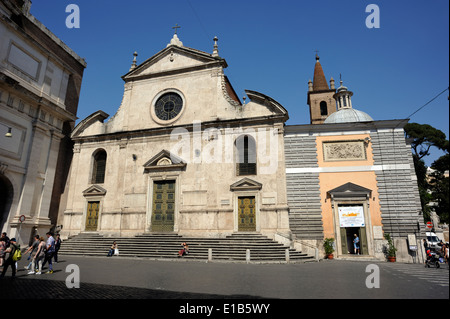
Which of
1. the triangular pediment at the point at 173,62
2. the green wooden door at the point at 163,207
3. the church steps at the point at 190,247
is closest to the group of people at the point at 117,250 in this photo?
the church steps at the point at 190,247

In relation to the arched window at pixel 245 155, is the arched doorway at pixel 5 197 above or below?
below

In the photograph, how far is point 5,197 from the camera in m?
18.1

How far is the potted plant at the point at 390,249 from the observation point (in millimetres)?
15898

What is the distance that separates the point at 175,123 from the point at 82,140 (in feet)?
26.5

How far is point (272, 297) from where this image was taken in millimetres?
6344

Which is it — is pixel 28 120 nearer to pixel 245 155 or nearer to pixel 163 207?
pixel 163 207

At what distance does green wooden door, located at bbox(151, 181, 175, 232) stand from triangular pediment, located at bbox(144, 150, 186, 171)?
114 cm

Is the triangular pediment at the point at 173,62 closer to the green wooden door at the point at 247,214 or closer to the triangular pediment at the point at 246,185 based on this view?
the triangular pediment at the point at 246,185

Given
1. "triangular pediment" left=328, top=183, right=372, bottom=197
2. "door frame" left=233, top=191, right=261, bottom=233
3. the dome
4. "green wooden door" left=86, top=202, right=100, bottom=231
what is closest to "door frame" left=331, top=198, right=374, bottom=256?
"triangular pediment" left=328, top=183, right=372, bottom=197

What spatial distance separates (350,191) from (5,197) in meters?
21.9

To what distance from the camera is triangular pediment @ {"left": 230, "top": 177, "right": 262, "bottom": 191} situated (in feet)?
59.4

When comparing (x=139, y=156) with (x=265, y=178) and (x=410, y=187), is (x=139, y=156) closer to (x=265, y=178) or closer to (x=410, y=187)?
(x=265, y=178)

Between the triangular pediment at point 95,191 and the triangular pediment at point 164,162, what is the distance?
3.78 metres

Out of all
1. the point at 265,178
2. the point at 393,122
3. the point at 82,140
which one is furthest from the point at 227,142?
the point at 82,140
